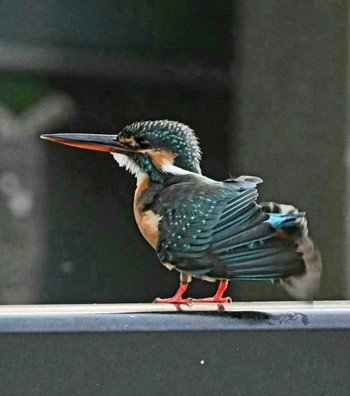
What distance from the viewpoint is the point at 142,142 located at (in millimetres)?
2549

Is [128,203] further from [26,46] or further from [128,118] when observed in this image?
[26,46]

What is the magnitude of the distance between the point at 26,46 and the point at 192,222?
3308 millimetres

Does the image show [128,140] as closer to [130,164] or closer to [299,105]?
[130,164]

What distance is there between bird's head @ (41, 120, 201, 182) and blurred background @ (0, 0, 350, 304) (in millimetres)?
2726

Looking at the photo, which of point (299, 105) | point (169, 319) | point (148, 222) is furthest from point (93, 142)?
point (299, 105)

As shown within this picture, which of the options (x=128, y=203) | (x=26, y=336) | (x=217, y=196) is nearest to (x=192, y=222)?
(x=217, y=196)

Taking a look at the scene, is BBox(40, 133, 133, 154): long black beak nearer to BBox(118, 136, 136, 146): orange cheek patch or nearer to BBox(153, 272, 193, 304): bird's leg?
BBox(118, 136, 136, 146): orange cheek patch

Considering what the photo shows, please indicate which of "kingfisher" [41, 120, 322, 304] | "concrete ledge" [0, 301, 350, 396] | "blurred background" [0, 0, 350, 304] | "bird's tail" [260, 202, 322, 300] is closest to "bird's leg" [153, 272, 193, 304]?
"kingfisher" [41, 120, 322, 304]

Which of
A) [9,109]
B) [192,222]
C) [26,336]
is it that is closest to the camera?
[26,336]

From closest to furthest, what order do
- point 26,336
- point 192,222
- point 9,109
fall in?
point 26,336, point 192,222, point 9,109

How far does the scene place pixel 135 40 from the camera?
5.39m

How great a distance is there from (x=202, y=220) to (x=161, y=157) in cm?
27

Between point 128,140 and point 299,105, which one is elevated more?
point 128,140

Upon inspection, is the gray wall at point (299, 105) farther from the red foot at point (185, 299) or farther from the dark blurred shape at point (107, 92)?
the red foot at point (185, 299)
